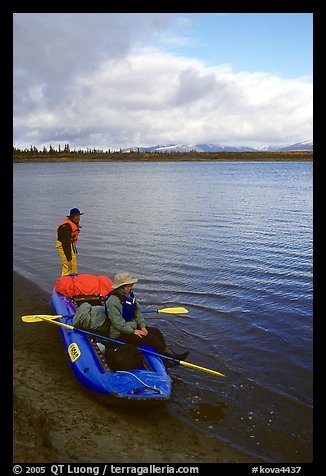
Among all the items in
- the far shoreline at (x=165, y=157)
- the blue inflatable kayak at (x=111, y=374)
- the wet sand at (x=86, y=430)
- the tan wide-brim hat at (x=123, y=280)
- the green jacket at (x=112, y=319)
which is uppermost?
the far shoreline at (x=165, y=157)

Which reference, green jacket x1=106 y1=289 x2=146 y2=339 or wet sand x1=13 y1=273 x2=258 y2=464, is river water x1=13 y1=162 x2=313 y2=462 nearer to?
wet sand x1=13 y1=273 x2=258 y2=464

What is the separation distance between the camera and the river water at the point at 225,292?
6816mm

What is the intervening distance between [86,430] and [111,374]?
0.97 meters

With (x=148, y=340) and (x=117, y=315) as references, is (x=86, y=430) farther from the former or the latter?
(x=148, y=340)

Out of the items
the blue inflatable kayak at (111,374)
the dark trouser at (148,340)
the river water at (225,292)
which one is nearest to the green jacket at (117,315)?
the dark trouser at (148,340)

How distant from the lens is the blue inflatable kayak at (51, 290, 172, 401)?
256 inches

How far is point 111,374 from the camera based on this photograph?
6.84 m

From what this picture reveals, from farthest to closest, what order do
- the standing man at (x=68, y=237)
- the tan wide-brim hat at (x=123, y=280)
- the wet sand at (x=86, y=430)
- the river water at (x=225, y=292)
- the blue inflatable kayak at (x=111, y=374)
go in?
1. the standing man at (x=68, y=237)
2. the tan wide-brim hat at (x=123, y=280)
3. the river water at (x=225, y=292)
4. the blue inflatable kayak at (x=111, y=374)
5. the wet sand at (x=86, y=430)

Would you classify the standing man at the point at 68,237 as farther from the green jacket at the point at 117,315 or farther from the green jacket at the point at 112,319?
the green jacket at the point at 117,315

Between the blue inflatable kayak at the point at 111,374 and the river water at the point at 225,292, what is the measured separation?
0.53 meters

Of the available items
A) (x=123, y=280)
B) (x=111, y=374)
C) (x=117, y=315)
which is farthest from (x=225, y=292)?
(x=111, y=374)

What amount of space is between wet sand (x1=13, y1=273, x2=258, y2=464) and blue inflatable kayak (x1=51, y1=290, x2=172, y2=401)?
310 millimetres
